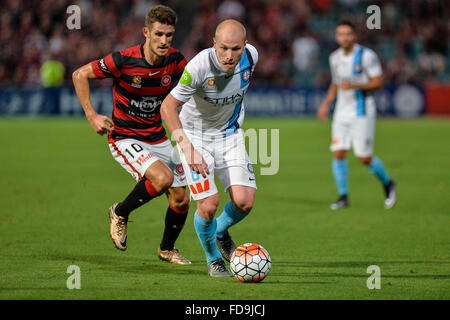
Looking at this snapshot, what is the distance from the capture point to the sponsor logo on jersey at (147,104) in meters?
7.36

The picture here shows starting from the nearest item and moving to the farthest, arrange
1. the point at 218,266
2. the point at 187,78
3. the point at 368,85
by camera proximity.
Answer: the point at 187,78 → the point at 218,266 → the point at 368,85

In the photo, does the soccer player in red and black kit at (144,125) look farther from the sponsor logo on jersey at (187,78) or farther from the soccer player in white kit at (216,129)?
the sponsor logo on jersey at (187,78)

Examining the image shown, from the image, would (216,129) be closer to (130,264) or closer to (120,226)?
(120,226)

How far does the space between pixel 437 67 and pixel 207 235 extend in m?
21.5

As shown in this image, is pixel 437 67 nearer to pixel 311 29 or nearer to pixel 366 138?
pixel 311 29

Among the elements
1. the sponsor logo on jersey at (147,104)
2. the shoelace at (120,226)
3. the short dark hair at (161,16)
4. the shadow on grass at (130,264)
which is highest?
the short dark hair at (161,16)

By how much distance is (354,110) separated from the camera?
36.5 ft

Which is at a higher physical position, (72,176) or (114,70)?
(114,70)

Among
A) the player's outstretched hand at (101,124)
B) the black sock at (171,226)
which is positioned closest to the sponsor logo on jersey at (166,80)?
the player's outstretched hand at (101,124)

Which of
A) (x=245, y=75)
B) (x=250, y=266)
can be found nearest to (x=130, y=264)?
(x=250, y=266)

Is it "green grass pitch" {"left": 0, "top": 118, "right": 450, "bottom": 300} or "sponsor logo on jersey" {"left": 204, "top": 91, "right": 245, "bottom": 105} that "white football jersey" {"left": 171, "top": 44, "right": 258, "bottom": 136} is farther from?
"green grass pitch" {"left": 0, "top": 118, "right": 450, "bottom": 300}

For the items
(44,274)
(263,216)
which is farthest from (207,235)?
(263,216)

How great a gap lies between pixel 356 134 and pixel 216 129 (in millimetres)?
4643

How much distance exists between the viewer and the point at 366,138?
11039mm
